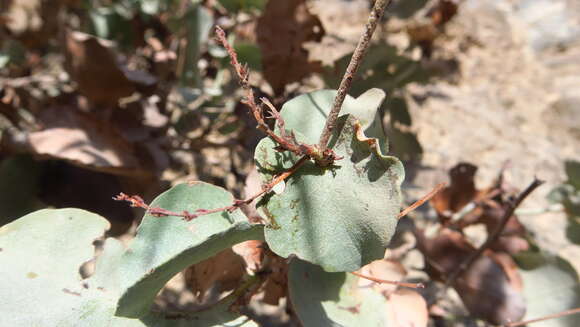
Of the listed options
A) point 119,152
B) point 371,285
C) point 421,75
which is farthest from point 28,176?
point 421,75

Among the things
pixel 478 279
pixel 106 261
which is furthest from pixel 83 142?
pixel 478 279

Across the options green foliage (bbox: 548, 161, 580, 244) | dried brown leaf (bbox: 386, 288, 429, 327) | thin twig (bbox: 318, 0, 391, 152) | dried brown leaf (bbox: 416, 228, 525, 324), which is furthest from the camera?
green foliage (bbox: 548, 161, 580, 244)

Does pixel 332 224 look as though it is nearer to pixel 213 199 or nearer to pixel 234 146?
pixel 213 199

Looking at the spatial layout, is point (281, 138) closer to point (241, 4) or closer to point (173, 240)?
point (173, 240)

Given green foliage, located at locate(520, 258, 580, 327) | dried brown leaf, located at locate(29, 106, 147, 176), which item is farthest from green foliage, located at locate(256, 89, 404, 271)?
green foliage, located at locate(520, 258, 580, 327)

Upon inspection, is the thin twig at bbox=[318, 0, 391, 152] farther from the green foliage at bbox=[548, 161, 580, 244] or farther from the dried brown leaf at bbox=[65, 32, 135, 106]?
the green foliage at bbox=[548, 161, 580, 244]

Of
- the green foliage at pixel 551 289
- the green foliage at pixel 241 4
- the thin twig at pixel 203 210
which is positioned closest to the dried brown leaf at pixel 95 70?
the green foliage at pixel 241 4
